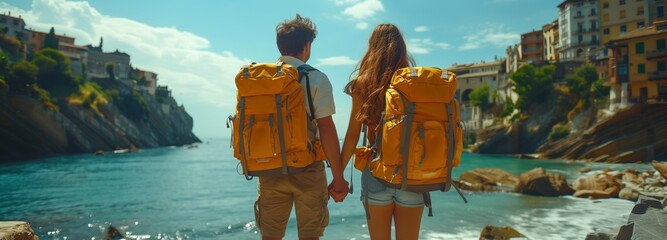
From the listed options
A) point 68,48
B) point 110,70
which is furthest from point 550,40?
point 68,48

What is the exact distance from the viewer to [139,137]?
9069 cm

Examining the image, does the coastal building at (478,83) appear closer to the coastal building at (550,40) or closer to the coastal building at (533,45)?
the coastal building at (533,45)

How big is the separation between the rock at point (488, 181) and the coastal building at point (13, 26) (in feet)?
291

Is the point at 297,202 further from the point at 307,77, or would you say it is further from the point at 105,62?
the point at 105,62

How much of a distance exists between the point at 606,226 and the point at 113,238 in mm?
16896

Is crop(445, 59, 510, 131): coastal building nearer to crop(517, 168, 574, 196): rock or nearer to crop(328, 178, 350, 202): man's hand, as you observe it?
crop(517, 168, 574, 196): rock

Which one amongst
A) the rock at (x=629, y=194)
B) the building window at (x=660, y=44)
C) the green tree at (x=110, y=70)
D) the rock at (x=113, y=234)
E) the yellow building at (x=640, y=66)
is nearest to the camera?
the rock at (x=113, y=234)

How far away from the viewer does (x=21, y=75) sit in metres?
57.1

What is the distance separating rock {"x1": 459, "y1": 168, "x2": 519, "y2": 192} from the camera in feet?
79.2

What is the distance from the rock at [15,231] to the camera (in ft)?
14.9

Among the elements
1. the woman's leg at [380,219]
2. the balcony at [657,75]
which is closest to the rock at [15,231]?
the woman's leg at [380,219]

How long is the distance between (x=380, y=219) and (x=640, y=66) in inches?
2057

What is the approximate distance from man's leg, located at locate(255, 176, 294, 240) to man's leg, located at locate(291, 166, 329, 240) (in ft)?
0.41

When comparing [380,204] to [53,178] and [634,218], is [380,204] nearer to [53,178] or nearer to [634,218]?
[634,218]
